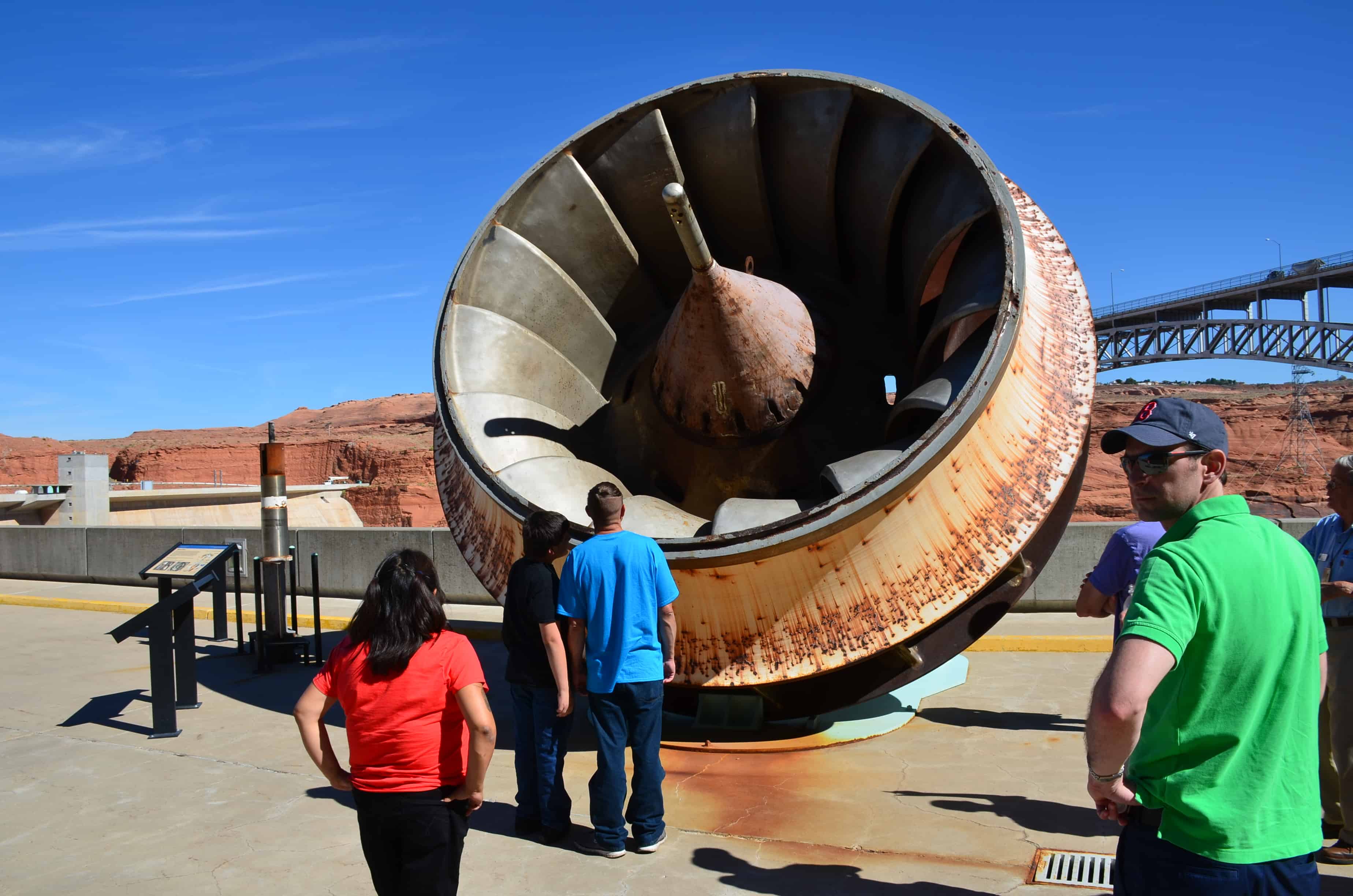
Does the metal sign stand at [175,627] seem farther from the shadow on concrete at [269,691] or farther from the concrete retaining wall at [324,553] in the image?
the concrete retaining wall at [324,553]

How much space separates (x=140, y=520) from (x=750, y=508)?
89.1ft

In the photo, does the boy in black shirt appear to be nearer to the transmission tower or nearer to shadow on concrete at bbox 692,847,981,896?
shadow on concrete at bbox 692,847,981,896

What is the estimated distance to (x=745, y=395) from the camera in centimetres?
504

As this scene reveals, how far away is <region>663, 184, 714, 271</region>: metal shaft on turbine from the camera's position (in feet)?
13.7

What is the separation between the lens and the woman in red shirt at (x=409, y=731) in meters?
2.53

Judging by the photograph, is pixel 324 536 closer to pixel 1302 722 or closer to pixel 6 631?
pixel 6 631

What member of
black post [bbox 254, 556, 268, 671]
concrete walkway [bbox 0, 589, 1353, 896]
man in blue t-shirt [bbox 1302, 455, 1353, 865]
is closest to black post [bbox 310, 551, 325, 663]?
black post [bbox 254, 556, 268, 671]

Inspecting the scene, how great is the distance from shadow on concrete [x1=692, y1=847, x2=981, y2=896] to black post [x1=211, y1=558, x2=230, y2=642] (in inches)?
194

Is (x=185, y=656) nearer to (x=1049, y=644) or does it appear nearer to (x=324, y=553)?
(x=324, y=553)

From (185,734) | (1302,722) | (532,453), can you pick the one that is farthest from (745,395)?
(185,734)

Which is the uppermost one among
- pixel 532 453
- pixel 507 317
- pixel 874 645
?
pixel 507 317

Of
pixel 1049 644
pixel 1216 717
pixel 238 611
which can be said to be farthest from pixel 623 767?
pixel 238 611

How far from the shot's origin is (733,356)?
16.1 ft

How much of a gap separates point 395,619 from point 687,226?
7.99 ft
